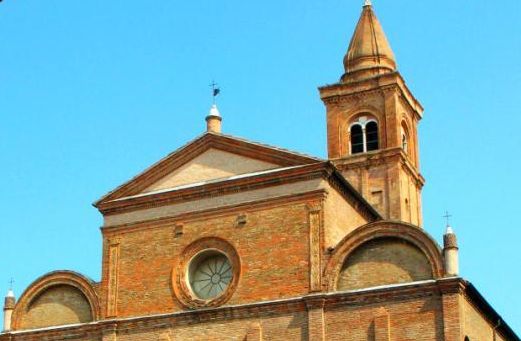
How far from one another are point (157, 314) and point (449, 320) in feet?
27.3

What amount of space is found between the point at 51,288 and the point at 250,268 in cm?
673

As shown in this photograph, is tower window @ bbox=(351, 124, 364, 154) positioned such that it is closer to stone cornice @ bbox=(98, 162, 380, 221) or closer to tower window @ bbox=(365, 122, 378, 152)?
tower window @ bbox=(365, 122, 378, 152)

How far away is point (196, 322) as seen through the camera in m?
28.2

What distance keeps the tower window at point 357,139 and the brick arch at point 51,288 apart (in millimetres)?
13412

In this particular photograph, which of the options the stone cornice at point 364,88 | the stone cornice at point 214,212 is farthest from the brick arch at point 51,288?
the stone cornice at point 364,88

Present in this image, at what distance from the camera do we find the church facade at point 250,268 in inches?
1032

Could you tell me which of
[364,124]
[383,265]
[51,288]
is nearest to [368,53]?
[364,124]

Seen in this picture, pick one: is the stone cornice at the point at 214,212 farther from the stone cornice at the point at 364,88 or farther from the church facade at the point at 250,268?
the stone cornice at the point at 364,88

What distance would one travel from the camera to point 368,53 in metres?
41.6

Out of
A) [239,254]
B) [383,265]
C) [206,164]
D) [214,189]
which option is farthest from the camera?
[206,164]

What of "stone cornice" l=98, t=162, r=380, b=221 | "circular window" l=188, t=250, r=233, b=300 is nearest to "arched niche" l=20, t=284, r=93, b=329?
"stone cornice" l=98, t=162, r=380, b=221

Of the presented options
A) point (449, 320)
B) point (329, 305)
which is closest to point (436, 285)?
point (449, 320)

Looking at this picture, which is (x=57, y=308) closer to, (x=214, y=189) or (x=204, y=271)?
A: (x=204, y=271)

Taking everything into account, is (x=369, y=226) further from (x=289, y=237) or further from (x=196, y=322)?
(x=196, y=322)
